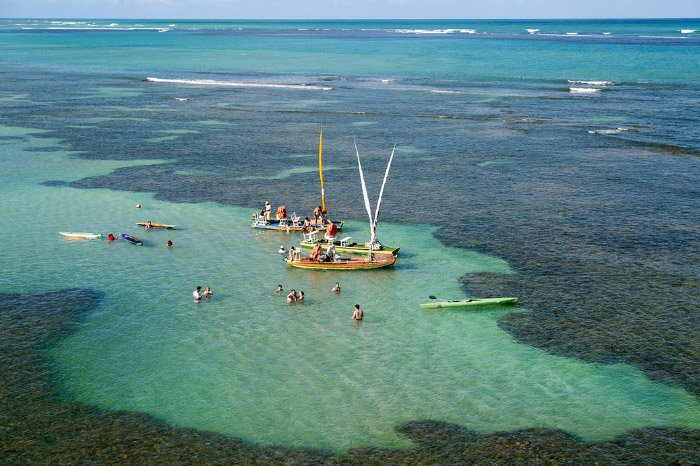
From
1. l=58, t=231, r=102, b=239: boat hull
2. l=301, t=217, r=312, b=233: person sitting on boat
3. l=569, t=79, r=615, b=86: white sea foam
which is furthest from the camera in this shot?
l=569, t=79, r=615, b=86: white sea foam

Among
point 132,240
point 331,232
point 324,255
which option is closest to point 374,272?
point 324,255

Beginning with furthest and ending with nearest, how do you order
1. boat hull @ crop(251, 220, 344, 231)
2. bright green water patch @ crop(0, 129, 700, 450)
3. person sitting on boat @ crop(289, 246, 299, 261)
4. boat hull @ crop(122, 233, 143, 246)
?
boat hull @ crop(251, 220, 344, 231)
boat hull @ crop(122, 233, 143, 246)
person sitting on boat @ crop(289, 246, 299, 261)
bright green water patch @ crop(0, 129, 700, 450)

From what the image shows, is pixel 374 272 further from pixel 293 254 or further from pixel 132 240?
pixel 132 240

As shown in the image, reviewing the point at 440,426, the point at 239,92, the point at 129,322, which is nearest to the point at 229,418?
the point at 440,426

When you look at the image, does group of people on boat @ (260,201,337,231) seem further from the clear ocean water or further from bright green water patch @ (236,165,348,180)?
bright green water patch @ (236,165,348,180)

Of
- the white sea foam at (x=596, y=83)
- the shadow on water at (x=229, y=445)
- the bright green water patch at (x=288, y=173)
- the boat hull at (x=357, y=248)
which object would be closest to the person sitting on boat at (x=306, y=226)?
the boat hull at (x=357, y=248)

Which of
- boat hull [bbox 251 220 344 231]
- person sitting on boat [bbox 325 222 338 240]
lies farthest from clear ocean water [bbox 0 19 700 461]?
person sitting on boat [bbox 325 222 338 240]
